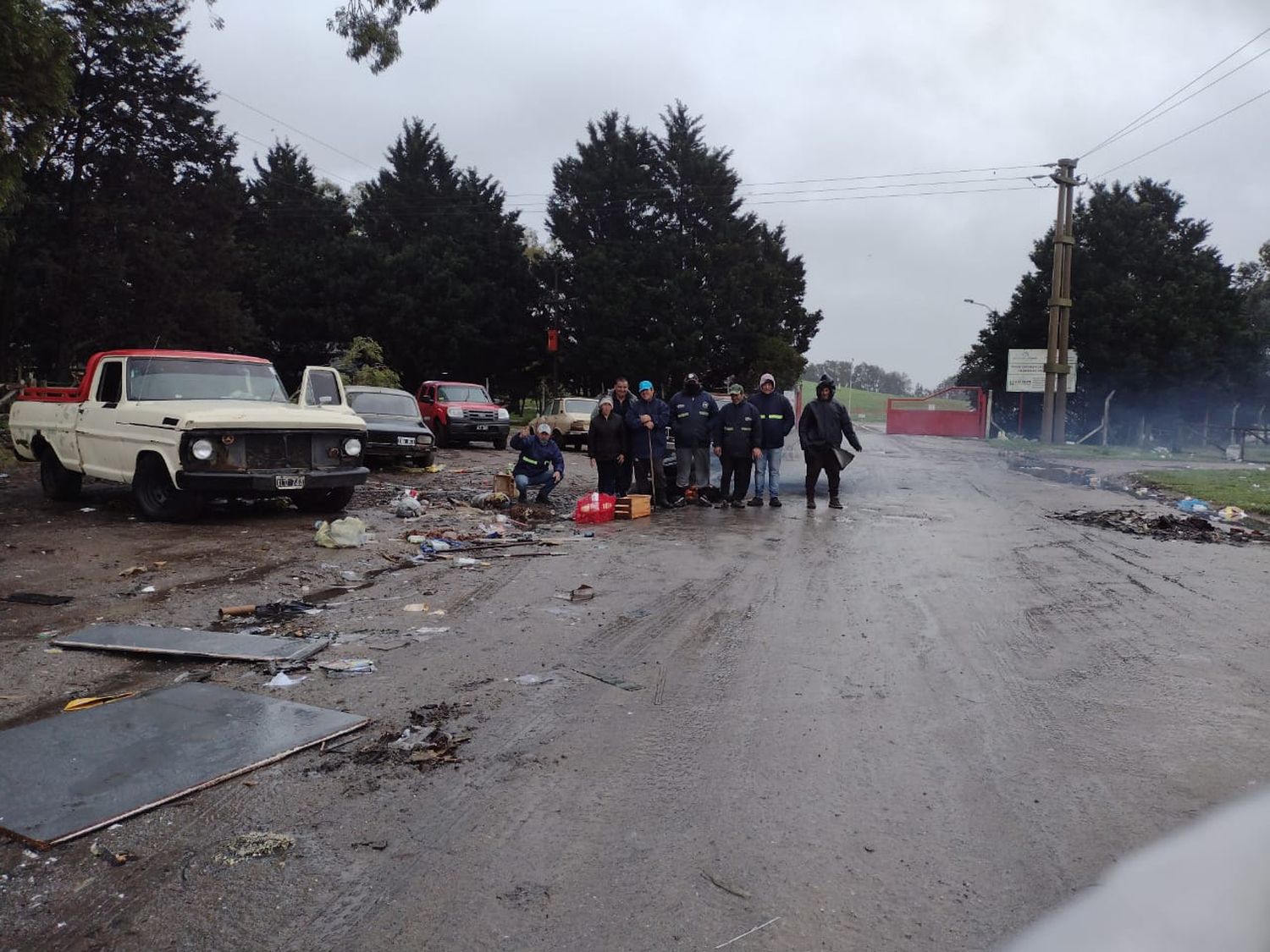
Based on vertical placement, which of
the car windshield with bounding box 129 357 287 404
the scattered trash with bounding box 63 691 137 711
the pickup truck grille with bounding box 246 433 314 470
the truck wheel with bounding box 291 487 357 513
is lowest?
the scattered trash with bounding box 63 691 137 711

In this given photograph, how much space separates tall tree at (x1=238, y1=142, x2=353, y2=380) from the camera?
4175 centimetres

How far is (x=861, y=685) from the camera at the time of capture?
195 inches

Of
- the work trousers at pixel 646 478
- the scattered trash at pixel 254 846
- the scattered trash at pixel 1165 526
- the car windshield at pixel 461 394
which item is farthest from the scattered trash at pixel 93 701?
the car windshield at pixel 461 394

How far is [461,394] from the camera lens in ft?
85.9

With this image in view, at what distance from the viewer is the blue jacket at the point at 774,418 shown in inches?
508

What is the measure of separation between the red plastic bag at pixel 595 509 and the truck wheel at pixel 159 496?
430 centimetres

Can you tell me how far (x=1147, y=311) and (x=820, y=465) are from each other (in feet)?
104

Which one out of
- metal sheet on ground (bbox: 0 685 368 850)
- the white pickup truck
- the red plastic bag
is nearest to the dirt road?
metal sheet on ground (bbox: 0 685 368 850)

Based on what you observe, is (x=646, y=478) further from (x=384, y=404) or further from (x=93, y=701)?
(x=93, y=701)

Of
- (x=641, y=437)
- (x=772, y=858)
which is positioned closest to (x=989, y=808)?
A: (x=772, y=858)

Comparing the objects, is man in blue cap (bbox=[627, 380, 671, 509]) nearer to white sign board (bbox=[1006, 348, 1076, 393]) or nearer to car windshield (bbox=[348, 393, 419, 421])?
car windshield (bbox=[348, 393, 419, 421])

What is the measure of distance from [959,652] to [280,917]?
13.6 ft

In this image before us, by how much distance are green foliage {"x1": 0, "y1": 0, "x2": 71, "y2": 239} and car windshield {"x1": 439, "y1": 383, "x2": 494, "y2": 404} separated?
1372cm

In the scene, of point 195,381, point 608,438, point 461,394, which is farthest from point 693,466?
point 461,394
